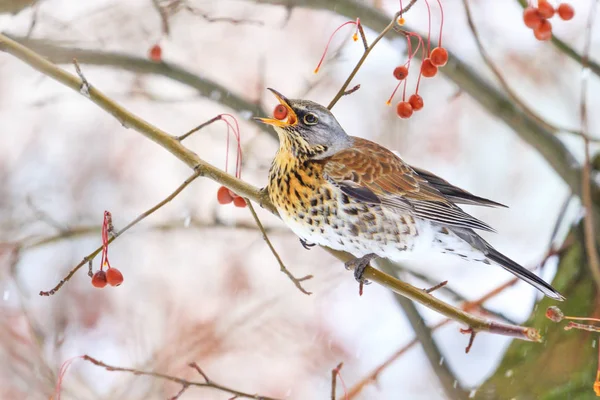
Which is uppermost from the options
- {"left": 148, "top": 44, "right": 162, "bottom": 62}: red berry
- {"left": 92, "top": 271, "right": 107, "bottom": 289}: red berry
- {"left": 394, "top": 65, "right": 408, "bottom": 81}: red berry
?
{"left": 148, "top": 44, "right": 162, "bottom": 62}: red berry

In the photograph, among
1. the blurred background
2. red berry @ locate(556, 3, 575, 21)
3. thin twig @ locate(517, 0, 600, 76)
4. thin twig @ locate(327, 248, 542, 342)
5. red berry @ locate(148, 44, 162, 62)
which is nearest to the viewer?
thin twig @ locate(327, 248, 542, 342)

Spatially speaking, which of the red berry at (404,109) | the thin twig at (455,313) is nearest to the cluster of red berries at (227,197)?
the thin twig at (455,313)

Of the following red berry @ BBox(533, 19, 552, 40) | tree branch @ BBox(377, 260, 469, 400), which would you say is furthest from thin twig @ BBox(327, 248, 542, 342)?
tree branch @ BBox(377, 260, 469, 400)

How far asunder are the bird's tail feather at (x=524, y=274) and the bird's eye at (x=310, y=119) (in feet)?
2.99

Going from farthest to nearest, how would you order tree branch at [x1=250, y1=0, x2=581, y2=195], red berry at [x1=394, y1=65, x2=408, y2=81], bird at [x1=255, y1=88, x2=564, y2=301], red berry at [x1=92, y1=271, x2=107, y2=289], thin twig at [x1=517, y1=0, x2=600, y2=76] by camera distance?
tree branch at [x1=250, y1=0, x2=581, y2=195] < thin twig at [x1=517, y1=0, x2=600, y2=76] < bird at [x1=255, y1=88, x2=564, y2=301] < red berry at [x1=394, y1=65, x2=408, y2=81] < red berry at [x1=92, y1=271, x2=107, y2=289]

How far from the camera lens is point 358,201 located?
2.69 meters

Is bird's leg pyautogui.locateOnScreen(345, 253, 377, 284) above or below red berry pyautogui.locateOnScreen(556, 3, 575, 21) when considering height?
below

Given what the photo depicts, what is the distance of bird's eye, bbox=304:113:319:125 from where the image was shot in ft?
9.01

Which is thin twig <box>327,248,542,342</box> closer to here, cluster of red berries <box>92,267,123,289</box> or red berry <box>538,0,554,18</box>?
cluster of red berries <box>92,267,123,289</box>

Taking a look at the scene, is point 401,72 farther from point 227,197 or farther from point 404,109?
point 227,197

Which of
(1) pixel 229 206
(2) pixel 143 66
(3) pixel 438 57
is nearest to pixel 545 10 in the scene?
(3) pixel 438 57

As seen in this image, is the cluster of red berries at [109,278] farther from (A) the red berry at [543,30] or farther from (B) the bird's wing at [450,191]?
(A) the red berry at [543,30]

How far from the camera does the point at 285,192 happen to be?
105 inches

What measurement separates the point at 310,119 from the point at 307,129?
1.7 inches
